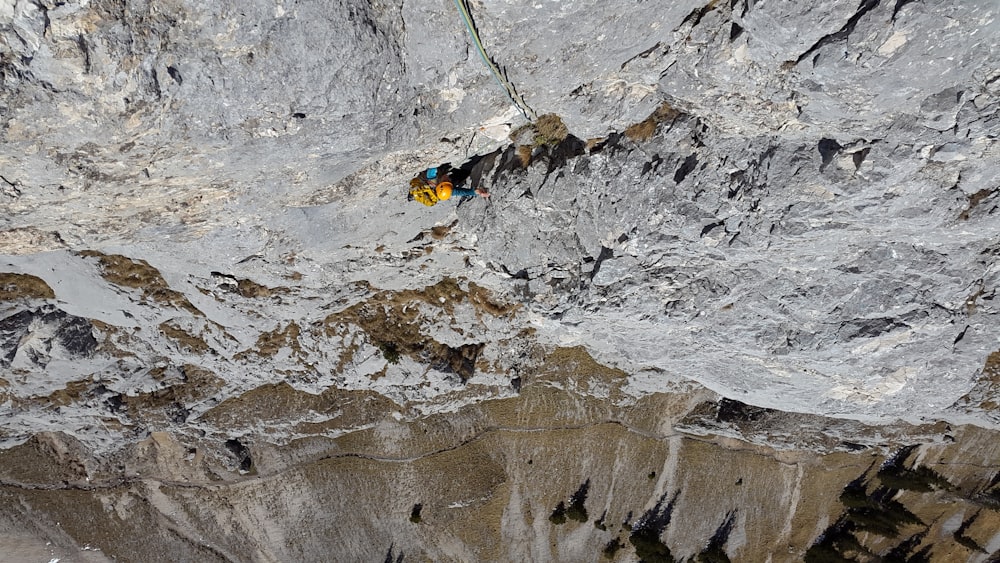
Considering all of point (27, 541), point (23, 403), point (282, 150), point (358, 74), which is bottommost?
point (27, 541)

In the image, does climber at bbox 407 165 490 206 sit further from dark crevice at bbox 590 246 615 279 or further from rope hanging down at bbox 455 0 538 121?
dark crevice at bbox 590 246 615 279

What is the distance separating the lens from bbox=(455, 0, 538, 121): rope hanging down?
5396mm

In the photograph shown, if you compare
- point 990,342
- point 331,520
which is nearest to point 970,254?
point 990,342

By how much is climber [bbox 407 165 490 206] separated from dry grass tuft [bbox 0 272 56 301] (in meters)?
7.44

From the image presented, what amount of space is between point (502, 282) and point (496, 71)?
4.22m

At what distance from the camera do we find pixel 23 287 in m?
9.38

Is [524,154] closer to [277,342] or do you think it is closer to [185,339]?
[277,342]

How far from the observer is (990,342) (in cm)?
886

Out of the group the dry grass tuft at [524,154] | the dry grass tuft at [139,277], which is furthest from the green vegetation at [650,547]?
the dry grass tuft at [139,277]

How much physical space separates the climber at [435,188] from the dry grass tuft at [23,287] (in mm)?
7437

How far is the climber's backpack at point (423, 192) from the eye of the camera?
24.7 ft

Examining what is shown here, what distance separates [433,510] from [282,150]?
9.21 metres

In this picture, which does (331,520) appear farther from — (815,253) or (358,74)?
(815,253)

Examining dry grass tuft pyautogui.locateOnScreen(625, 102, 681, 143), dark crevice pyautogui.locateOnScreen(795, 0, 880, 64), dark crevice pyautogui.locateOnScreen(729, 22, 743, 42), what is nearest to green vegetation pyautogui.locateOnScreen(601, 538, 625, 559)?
dry grass tuft pyautogui.locateOnScreen(625, 102, 681, 143)
